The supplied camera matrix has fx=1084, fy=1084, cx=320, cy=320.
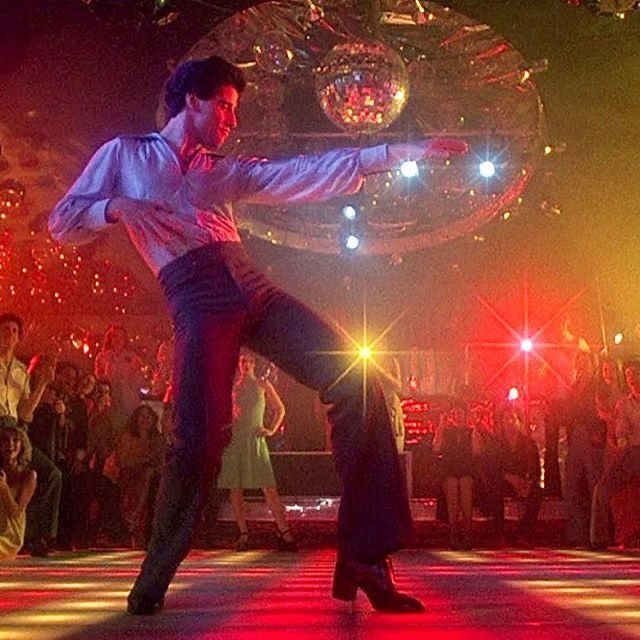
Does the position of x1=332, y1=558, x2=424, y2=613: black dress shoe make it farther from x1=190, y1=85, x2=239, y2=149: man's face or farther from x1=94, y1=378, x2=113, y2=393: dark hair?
x1=94, y1=378, x2=113, y2=393: dark hair

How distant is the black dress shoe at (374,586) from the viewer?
286 centimetres

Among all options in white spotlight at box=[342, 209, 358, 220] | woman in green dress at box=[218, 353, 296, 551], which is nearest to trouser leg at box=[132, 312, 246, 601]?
woman in green dress at box=[218, 353, 296, 551]

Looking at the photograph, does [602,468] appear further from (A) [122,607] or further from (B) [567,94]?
(A) [122,607]

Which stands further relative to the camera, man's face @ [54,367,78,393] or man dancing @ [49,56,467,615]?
man's face @ [54,367,78,393]

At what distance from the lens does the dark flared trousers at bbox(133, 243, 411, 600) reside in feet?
9.77

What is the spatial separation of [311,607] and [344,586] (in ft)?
0.37

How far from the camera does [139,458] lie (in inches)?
368

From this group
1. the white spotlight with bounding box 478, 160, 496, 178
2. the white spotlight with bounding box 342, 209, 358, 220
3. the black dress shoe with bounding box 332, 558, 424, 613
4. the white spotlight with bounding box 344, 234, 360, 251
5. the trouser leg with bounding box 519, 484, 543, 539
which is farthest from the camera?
the white spotlight with bounding box 344, 234, 360, 251

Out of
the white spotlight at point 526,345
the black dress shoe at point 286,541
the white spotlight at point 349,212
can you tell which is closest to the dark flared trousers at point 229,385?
the black dress shoe at point 286,541

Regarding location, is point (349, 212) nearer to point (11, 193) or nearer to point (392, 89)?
point (11, 193)

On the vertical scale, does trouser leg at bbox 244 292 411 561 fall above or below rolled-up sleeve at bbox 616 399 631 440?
below

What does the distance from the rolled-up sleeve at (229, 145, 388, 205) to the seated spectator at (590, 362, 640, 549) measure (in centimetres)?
589

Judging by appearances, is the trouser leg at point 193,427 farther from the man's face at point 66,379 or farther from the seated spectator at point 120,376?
the seated spectator at point 120,376

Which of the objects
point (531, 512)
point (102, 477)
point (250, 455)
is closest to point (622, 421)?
point (531, 512)
